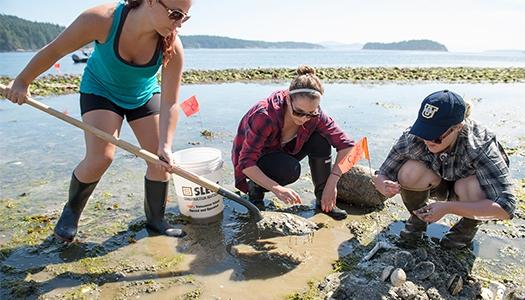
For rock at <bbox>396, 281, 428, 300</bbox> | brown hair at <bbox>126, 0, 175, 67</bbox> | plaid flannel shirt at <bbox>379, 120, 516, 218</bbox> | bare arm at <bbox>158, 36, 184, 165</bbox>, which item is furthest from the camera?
bare arm at <bbox>158, 36, 184, 165</bbox>

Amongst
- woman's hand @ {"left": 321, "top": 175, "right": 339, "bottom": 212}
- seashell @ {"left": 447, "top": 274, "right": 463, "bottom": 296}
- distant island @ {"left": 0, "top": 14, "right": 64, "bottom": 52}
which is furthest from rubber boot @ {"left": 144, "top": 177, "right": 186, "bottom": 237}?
distant island @ {"left": 0, "top": 14, "right": 64, "bottom": 52}

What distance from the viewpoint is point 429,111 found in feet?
9.11

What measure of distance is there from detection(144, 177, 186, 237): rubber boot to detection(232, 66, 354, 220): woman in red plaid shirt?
0.76 m

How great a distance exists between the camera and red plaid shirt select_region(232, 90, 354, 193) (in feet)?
Answer: 11.9

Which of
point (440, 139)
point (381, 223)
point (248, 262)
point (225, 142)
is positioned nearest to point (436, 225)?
point (381, 223)

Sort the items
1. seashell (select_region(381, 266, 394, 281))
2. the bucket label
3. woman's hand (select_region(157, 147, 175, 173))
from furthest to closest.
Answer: the bucket label < woman's hand (select_region(157, 147, 175, 173)) < seashell (select_region(381, 266, 394, 281))

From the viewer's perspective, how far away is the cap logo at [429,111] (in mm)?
2754

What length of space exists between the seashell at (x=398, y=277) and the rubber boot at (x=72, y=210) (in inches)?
95.8

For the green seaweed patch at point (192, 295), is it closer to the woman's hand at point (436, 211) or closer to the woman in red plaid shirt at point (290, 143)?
the woman in red plaid shirt at point (290, 143)

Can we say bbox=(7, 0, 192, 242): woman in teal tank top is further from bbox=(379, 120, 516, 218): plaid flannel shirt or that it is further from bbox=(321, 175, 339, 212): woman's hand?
bbox=(379, 120, 516, 218): plaid flannel shirt

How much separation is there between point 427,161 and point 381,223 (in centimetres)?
96

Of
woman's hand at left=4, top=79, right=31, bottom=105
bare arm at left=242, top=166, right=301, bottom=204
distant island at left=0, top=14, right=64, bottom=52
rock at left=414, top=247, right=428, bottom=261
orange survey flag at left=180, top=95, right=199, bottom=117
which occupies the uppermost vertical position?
distant island at left=0, top=14, right=64, bottom=52

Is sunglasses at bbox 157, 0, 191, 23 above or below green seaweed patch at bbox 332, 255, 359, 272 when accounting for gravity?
above

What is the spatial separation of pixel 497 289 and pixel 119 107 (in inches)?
123
